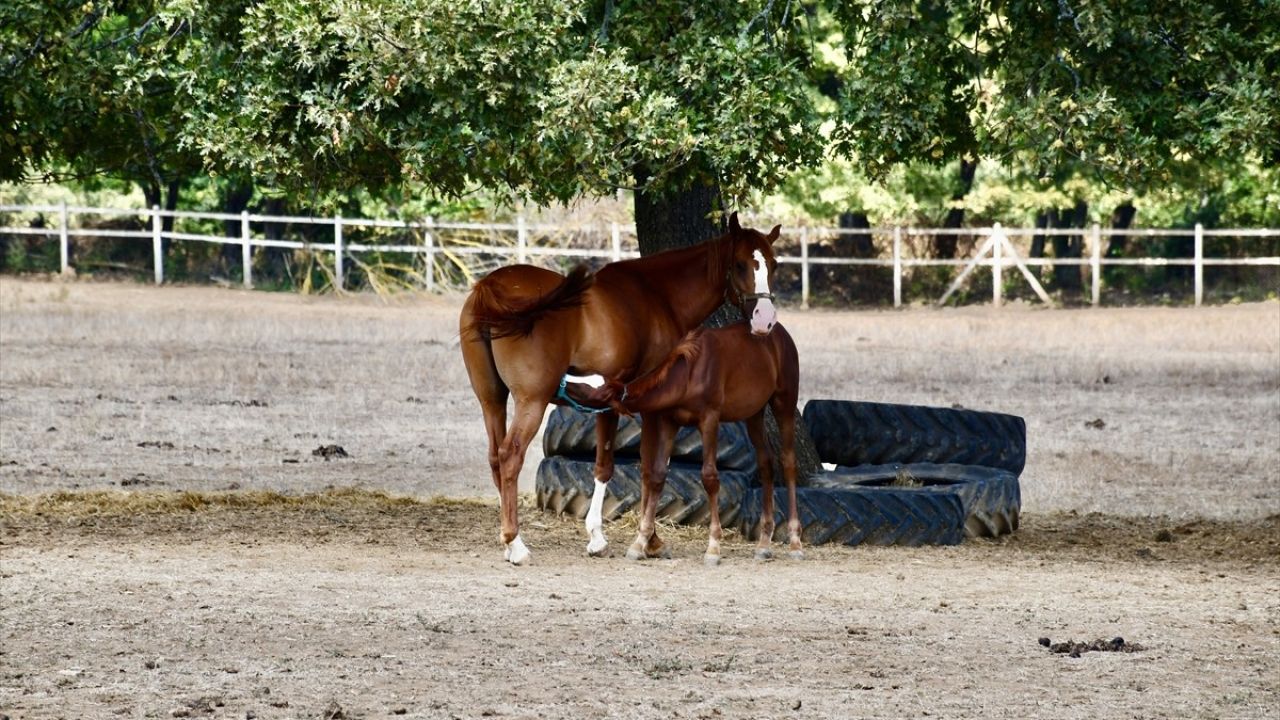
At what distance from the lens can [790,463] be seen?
11703 millimetres

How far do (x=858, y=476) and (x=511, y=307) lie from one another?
3523 mm

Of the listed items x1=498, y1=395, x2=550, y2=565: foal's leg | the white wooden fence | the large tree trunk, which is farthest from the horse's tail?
the white wooden fence

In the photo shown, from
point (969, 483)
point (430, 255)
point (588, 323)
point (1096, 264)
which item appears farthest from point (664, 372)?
point (1096, 264)

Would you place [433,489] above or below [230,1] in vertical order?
below

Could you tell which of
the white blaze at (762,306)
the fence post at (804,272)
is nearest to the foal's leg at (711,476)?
the white blaze at (762,306)

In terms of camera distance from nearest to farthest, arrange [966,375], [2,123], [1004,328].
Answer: [2,123] < [966,375] < [1004,328]

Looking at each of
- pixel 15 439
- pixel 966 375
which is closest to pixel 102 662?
pixel 15 439

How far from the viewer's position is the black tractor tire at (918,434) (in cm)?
1380

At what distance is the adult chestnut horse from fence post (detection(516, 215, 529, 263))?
2880 centimetres

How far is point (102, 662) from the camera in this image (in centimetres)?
837

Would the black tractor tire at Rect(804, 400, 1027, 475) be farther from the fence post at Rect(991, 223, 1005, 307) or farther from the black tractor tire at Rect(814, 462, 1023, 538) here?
the fence post at Rect(991, 223, 1005, 307)

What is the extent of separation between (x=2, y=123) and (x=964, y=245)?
119ft

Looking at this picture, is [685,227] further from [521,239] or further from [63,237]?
[63,237]

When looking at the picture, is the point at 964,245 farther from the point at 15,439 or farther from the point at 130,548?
the point at 130,548
